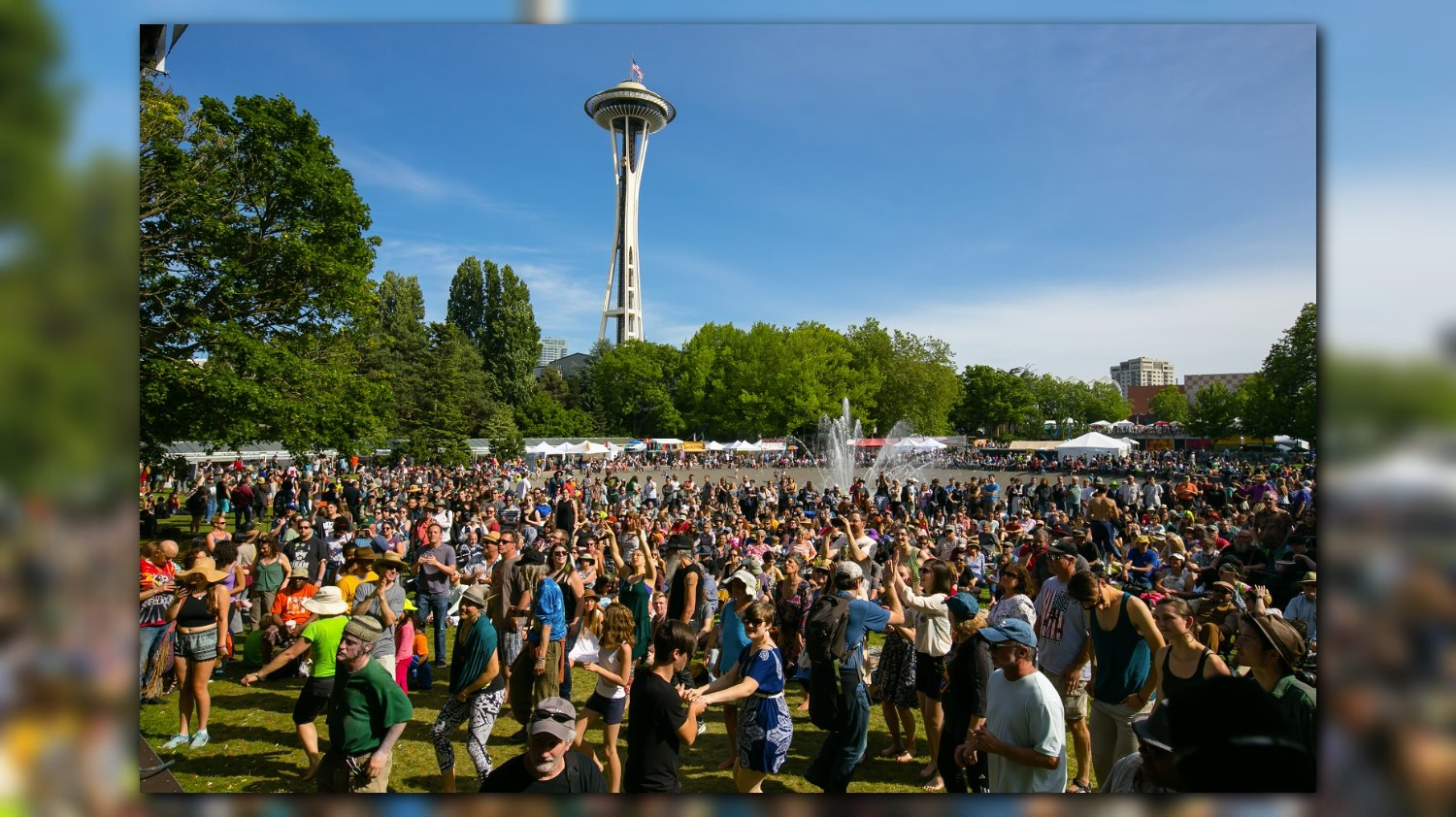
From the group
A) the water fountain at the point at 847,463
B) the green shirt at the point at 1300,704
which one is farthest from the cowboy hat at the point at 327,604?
the water fountain at the point at 847,463

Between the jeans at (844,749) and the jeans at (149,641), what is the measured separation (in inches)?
208

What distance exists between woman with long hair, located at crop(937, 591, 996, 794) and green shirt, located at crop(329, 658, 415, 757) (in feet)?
10.9

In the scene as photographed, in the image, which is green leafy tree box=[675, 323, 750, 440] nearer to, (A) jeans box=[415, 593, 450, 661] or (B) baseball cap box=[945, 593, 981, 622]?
(A) jeans box=[415, 593, 450, 661]

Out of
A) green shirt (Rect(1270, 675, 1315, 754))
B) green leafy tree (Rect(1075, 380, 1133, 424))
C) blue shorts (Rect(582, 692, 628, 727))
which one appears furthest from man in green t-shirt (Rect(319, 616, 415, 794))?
green leafy tree (Rect(1075, 380, 1133, 424))

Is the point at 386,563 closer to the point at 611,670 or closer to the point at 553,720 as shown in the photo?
the point at 611,670

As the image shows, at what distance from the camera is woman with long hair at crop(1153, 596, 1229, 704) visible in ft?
12.8

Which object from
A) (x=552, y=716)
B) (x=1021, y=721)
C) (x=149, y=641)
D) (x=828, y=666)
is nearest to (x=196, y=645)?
(x=149, y=641)

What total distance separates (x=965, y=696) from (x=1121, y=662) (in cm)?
97

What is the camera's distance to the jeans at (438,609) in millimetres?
7766

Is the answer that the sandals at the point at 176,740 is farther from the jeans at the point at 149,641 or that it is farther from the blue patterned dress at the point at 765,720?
the blue patterned dress at the point at 765,720

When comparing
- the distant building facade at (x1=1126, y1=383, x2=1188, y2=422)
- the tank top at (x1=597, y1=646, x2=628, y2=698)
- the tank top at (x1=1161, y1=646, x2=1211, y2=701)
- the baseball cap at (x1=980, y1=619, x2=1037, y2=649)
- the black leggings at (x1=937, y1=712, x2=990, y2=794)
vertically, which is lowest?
the black leggings at (x1=937, y1=712, x2=990, y2=794)

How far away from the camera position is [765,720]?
4301 mm
